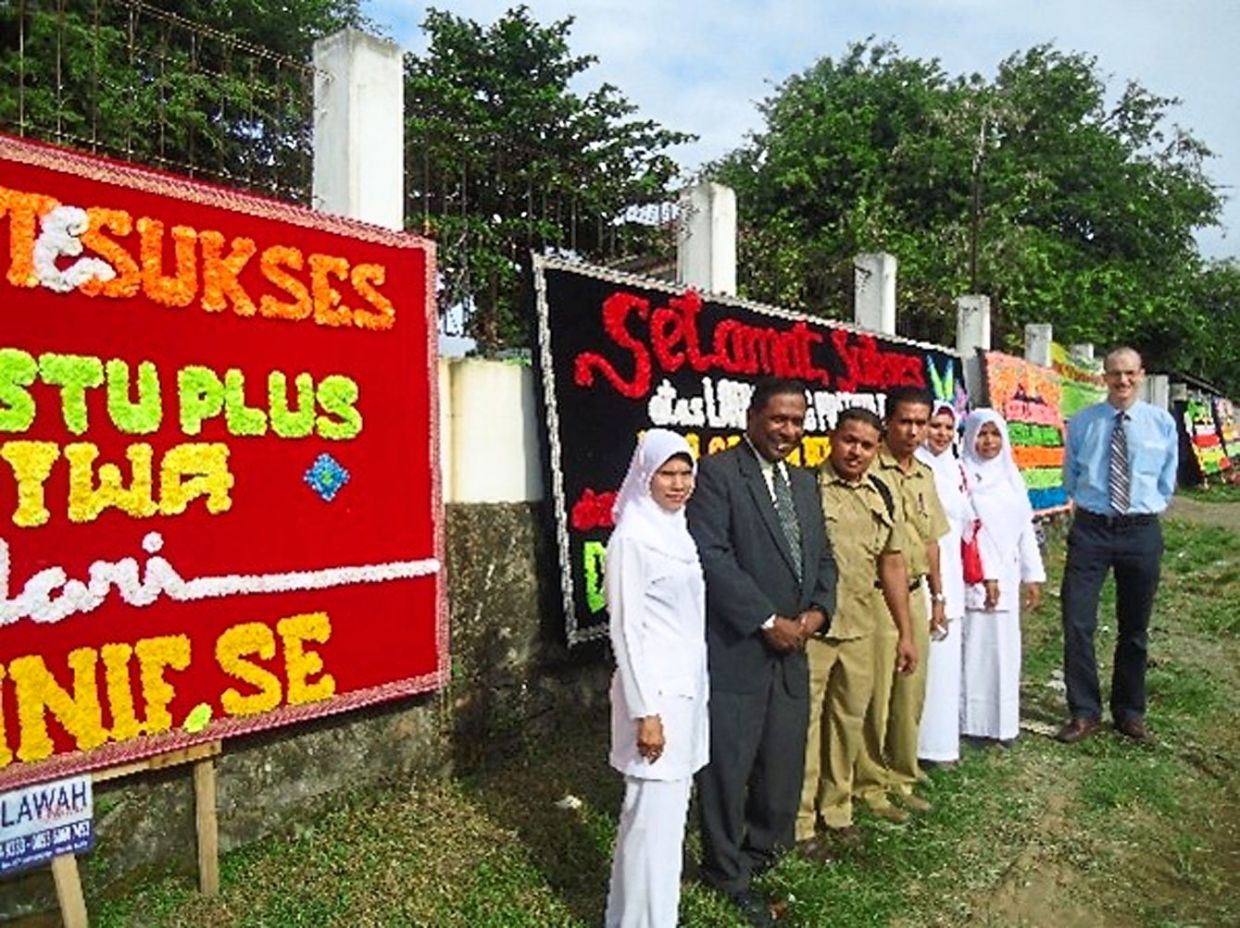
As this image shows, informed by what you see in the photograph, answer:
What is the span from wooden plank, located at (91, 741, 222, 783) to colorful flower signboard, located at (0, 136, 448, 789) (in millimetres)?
35

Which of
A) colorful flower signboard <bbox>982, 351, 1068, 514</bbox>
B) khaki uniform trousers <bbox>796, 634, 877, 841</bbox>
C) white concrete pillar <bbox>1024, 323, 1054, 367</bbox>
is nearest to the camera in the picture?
khaki uniform trousers <bbox>796, 634, 877, 841</bbox>

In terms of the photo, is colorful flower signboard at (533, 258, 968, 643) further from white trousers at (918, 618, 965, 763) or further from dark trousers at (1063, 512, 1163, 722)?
dark trousers at (1063, 512, 1163, 722)

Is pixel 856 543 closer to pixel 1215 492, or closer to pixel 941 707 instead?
pixel 941 707

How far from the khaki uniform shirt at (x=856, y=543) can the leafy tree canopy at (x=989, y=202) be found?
4.38 metres

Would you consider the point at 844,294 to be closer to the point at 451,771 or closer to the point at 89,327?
the point at 451,771

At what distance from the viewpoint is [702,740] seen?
110 inches

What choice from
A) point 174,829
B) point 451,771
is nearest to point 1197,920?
point 451,771

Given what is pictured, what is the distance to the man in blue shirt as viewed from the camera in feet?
15.7

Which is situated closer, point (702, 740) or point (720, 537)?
point (702, 740)

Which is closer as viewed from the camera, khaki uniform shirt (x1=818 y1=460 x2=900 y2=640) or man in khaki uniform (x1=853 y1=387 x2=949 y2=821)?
khaki uniform shirt (x1=818 y1=460 x2=900 y2=640)

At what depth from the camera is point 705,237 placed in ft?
18.3

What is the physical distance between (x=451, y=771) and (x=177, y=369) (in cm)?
193

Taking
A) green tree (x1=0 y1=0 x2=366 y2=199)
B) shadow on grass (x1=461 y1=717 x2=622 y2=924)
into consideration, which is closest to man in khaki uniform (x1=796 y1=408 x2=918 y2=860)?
shadow on grass (x1=461 y1=717 x2=622 y2=924)

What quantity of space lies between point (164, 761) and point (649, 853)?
1461mm
